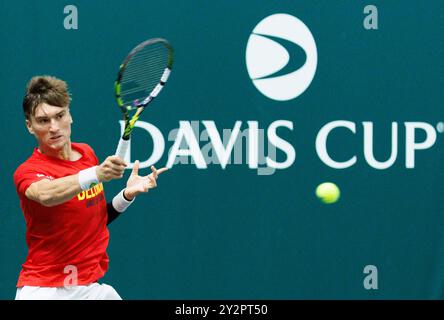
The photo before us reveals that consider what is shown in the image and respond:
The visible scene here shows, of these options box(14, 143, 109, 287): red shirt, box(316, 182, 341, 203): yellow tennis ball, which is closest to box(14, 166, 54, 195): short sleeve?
box(14, 143, 109, 287): red shirt

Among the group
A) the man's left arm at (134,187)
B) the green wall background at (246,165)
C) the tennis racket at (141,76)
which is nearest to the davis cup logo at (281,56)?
the green wall background at (246,165)

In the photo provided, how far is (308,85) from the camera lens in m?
4.45

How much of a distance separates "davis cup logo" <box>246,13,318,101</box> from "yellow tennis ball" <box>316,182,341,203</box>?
1.52 feet

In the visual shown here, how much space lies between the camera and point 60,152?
11.4 ft

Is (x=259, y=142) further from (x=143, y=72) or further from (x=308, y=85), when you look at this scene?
(x=143, y=72)

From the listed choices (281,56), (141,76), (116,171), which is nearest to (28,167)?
(116,171)

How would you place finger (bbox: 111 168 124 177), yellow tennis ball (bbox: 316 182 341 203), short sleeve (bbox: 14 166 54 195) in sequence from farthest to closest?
1. yellow tennis ball (bbox: 316 182 341 203)
2. short sleeve (bbox: 14 166 54 195)
3. finger (bbox: 111 168 124 177)

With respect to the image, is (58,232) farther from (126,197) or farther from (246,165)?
(246,165)

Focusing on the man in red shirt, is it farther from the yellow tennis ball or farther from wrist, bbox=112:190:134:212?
the yellow tennis ball

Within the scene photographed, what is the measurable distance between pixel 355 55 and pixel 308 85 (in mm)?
273

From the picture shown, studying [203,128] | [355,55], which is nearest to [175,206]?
[203,128]

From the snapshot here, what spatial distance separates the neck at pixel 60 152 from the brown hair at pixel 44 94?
135 mm

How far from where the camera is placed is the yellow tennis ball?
4469mm

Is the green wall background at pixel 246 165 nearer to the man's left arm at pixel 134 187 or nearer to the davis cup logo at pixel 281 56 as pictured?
the davis cup logo at pixel 281 56
